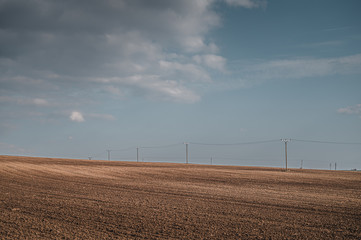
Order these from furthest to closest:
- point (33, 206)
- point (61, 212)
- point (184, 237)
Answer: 1. point (33, 206)
2. point (61, 212)
3. point (184, 237)

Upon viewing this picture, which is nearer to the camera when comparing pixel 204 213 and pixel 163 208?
pixel 204 213

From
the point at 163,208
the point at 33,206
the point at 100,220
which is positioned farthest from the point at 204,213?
the point at 33,206

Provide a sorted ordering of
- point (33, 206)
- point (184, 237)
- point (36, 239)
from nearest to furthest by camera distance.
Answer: point (36, 239), point (184, 237), point (33, 206)

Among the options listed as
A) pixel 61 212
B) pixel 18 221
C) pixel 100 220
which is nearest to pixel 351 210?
pixel 100 220

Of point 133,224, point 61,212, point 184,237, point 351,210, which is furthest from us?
point 351,210

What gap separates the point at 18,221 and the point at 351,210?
43.7 feet

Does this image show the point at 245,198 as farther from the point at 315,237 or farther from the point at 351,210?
the point at 315,237

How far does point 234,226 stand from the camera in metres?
9.43

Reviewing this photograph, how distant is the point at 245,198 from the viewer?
15773mm

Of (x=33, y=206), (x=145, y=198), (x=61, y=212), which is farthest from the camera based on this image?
(x=145, y=198)

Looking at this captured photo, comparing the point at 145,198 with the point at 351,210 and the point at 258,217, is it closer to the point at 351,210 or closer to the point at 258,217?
the point at 258,217

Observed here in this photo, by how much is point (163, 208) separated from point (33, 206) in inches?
210

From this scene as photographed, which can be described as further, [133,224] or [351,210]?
[351,210]

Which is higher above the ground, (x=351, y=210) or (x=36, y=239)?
(x=36, y=239)
